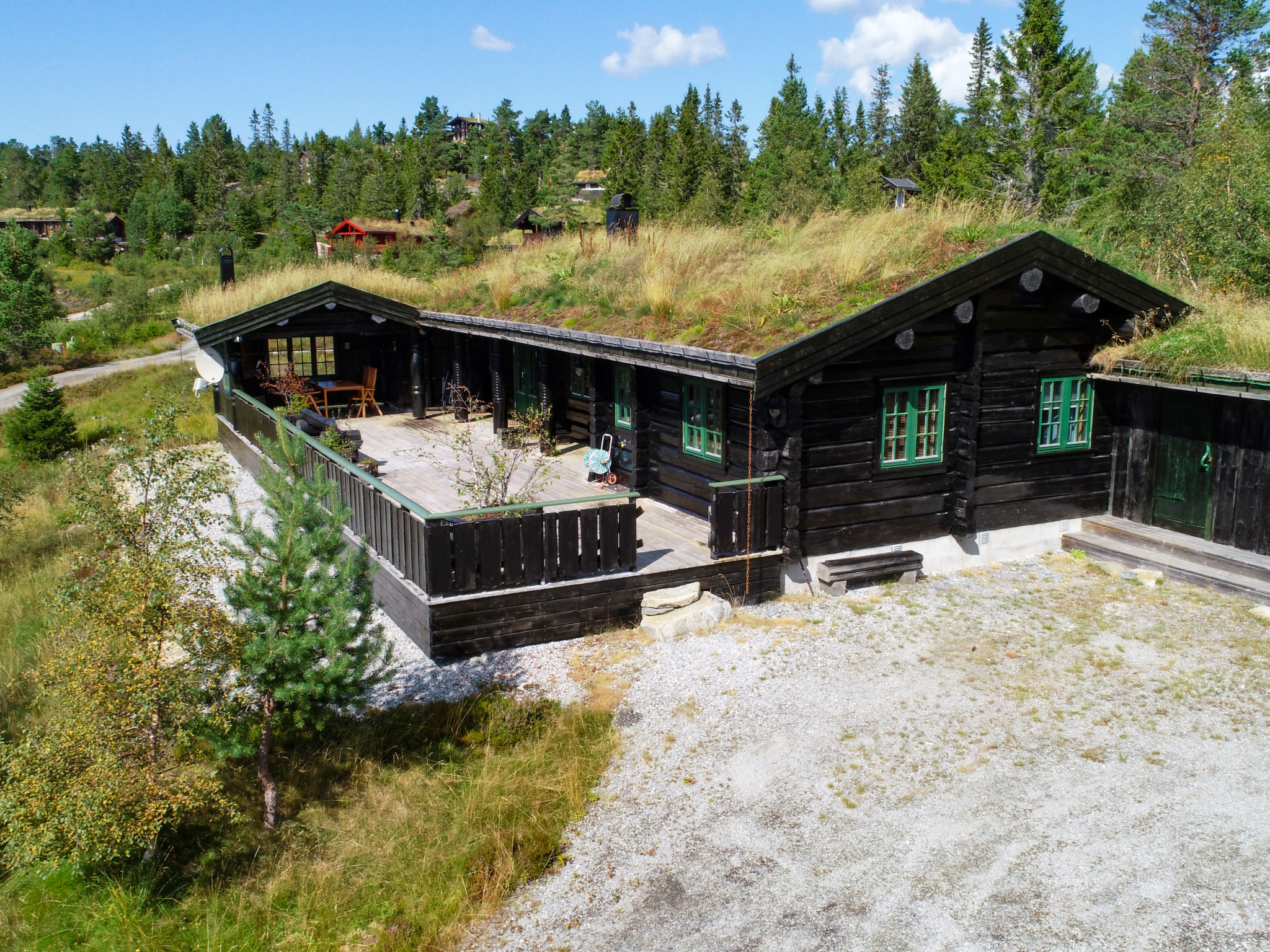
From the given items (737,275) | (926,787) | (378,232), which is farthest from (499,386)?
(378,232)

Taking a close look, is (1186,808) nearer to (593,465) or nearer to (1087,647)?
(1087,647)

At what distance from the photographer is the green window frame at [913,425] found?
1071cm

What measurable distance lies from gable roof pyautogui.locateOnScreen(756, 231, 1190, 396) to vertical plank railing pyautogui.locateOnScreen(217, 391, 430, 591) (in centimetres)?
352

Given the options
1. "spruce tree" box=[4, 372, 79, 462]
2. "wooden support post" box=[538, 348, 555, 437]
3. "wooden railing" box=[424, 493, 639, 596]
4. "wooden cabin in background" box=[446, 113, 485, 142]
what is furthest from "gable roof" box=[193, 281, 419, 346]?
"wooden cabin in background" box=[446, 113, 485, 142]

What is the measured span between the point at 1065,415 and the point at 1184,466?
55.6 inches

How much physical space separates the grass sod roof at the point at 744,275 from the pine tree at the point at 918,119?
165 feet

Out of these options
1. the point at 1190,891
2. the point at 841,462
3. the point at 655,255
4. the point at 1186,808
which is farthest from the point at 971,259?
the point at 1190,891

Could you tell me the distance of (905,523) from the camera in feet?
36.2

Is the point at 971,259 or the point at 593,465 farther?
the point at 593,465

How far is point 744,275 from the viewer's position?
12.0 m

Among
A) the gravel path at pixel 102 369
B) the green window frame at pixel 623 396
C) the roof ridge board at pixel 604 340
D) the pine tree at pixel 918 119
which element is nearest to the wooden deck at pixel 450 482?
the green window frame at pixel 623 396

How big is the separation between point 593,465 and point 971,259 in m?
5.35

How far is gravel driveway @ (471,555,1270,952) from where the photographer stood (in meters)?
5.42

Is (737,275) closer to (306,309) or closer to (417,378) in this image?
(417,378)
